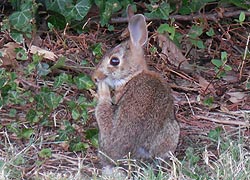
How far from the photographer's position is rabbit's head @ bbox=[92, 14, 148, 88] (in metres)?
5.95

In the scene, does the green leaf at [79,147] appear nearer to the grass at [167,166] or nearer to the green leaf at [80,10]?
the grass at [167,166]

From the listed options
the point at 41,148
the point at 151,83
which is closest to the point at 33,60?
the point at 41,148

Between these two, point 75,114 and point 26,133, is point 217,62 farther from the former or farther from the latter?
point 26,133

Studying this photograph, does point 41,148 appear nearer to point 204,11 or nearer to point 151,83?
point 151,83

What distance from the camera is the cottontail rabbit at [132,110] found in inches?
215

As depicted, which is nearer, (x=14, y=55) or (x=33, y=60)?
(x=33, y=60)

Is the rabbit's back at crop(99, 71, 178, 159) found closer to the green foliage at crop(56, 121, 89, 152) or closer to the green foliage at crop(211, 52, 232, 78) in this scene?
the green foliage at crop(56, 121, 89, 152)

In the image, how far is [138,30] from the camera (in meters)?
6.15

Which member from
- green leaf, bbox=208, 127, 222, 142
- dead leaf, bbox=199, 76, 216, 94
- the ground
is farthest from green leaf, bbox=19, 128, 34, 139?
dead leaf, bbox=199, 76, 216, 94

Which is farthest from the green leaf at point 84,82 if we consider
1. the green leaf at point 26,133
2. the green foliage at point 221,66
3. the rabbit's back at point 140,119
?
the green foliage at point 221,66

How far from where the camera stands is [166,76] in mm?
7336

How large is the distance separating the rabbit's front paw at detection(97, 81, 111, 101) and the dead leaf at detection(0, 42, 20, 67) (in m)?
1.41

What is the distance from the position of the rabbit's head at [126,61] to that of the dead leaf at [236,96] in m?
1.25

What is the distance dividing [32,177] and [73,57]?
6.92 feet
